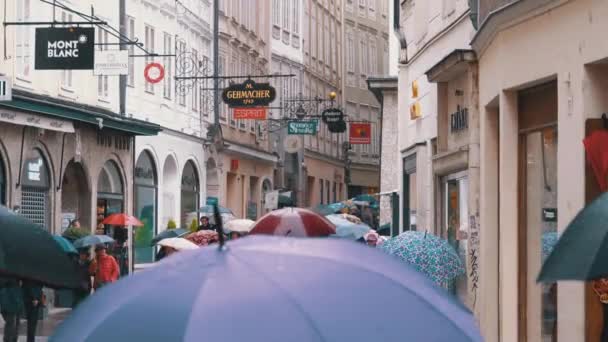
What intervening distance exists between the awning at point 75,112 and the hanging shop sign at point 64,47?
104 cm

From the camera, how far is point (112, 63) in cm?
2953

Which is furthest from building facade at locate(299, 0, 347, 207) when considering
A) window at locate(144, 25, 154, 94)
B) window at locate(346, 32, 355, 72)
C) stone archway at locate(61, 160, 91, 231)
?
stone archway at locate(61, 160, 91, 231)

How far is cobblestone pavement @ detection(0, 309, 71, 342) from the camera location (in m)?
23.5

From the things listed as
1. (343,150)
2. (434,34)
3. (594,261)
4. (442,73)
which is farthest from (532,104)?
(343,150)

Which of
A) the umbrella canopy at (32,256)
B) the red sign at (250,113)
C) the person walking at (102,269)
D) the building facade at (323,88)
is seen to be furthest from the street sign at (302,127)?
the umbrella canopy at (32,256)

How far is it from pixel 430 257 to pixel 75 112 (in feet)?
62.4

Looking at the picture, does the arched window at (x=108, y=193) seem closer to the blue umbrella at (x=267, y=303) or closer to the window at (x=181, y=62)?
the window at (x=181, y=62)

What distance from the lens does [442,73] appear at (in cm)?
1938

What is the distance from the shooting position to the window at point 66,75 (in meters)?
32.2

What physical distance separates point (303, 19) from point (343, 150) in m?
10.4

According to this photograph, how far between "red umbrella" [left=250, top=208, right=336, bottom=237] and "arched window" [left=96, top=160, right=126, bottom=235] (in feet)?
60.4

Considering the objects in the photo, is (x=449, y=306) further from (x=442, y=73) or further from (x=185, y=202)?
(x=185, y=202)

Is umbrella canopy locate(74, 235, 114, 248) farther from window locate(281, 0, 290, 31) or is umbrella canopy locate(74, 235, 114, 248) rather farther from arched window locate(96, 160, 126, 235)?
window locate(281, 0, 290, 31)

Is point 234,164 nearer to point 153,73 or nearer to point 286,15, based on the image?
point 286,15
